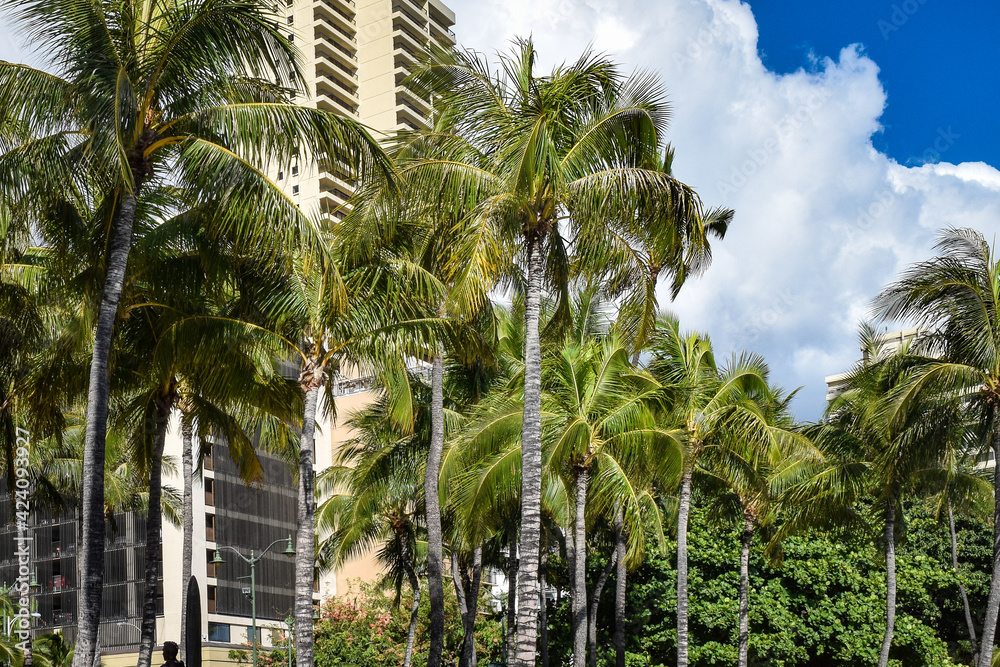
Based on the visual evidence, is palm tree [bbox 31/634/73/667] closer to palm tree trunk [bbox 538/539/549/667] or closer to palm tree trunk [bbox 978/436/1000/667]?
palm tree trunk [bbox 538/539/549/667]

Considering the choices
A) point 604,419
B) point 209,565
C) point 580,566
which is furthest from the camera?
point 209,565

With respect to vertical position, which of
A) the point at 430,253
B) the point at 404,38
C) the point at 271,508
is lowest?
the point at 271,508

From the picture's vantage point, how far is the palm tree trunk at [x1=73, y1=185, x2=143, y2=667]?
43.0 feet

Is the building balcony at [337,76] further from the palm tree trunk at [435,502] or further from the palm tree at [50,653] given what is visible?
the palm tree trunk at [435,502]

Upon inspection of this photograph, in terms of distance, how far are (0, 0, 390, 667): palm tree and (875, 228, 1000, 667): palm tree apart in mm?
12416

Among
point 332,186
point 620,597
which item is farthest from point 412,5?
point 620,597

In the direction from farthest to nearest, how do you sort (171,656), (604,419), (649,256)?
(604,419)
(649,256)
(171,656)

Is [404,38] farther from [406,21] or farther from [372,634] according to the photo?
[372,634]

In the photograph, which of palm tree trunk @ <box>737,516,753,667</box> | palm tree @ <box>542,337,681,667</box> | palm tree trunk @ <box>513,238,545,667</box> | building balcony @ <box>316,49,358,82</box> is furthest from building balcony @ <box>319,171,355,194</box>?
palm tree trunk @ <box>513,238,545,667</box>

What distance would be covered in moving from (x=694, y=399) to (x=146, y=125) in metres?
16.9

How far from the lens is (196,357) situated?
16875mm

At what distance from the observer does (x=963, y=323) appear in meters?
21.3

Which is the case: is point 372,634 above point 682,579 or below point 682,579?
below

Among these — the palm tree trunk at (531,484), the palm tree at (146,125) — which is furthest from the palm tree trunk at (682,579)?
the palm tree at (146,125)
